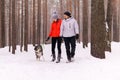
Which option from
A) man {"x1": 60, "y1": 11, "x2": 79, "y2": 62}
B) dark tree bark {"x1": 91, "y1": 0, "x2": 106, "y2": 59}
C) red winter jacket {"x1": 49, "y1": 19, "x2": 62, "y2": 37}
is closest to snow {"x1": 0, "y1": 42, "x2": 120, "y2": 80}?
dark tree bark {"x1": 91, "y1": 0, "x2": 106, "y2": 59}

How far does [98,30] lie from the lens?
41.8 feet

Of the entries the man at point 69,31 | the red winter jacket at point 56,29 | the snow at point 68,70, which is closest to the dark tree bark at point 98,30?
the snow at point 68,70

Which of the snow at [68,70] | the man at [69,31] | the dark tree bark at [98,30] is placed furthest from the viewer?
the man at [69,31]

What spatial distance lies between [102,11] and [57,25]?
1940 mm

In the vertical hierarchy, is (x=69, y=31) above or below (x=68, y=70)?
above

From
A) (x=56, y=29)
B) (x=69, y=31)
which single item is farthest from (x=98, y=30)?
(x=56, y=29)

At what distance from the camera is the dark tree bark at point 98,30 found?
1263cm

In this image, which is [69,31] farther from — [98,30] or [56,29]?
[98,30]

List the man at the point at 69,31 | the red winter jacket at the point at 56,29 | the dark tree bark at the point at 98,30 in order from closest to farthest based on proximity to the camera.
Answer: the dark tree bark at the point at 98,30
the man at the point at 69,31
the red winter jacket at the point at 56,29

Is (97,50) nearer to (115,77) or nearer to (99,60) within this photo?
(99,60)

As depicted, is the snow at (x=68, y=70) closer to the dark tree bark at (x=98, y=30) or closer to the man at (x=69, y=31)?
the dark tree bark at (x=98, y=30)

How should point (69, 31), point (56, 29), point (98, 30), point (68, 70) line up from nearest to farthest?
1. point (68, 70)
2. point (98, 30)
3. point (69, 31)
4. point (56, 29)

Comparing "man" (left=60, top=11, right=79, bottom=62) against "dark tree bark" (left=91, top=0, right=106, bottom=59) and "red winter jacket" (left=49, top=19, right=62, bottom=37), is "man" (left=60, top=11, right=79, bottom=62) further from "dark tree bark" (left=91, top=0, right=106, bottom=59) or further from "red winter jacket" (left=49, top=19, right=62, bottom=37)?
"dark tree bark" (left=91, top=0, right=106, bottom=59)

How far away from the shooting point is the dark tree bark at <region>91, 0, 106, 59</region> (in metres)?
12.6
